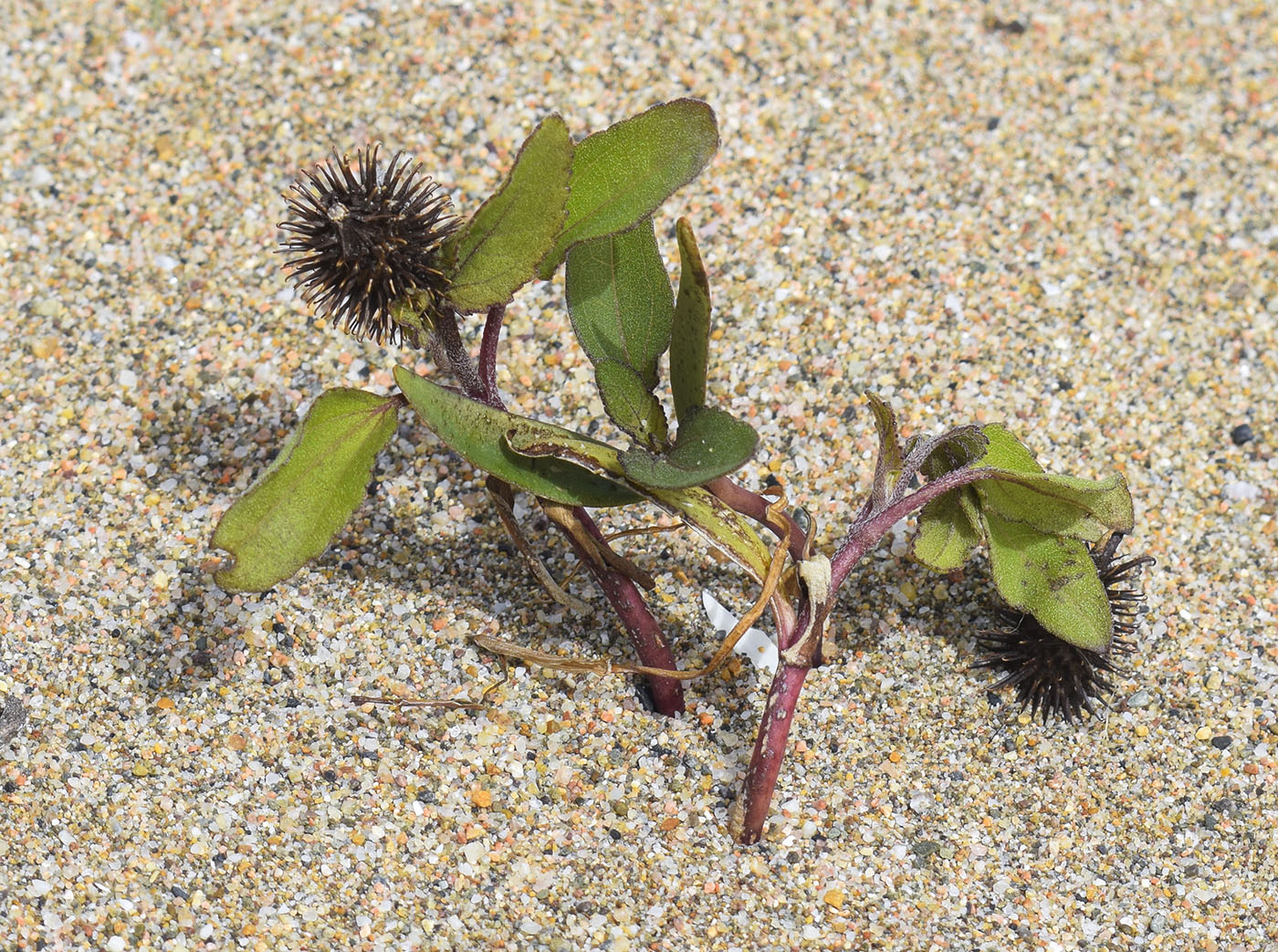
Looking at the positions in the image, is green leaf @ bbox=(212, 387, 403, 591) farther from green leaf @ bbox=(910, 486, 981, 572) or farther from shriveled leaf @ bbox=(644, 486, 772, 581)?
green leaf @ bbox=(910, 486, 981, 572)

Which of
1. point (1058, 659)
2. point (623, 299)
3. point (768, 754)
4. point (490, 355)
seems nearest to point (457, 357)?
point (490, 355)

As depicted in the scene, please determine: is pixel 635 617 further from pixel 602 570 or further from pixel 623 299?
pixel 623 299

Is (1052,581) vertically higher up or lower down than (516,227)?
lower down

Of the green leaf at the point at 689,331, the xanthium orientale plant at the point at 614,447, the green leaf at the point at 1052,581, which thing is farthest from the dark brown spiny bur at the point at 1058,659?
the green leaf at the point at 689,331

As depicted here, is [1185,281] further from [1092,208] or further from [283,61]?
[283,61]

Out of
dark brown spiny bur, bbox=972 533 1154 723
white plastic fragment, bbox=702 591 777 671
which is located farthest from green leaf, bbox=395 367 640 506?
dark brown spiny bur, bbox=972 533 1154 723

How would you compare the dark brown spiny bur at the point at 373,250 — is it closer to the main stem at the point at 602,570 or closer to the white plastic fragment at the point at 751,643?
the main stem at the point at 602,570

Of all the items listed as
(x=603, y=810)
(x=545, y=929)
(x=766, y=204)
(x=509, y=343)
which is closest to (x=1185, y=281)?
(x=766, y=204)
